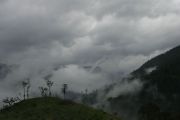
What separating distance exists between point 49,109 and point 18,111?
423 inches

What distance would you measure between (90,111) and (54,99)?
21.9 meters

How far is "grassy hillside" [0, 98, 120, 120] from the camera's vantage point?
103 m

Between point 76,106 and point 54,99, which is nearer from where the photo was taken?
point 76,106

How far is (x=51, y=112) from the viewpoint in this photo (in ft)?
351

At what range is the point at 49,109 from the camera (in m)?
110

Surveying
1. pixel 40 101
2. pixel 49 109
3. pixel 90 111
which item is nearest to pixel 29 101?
pixel 40 101

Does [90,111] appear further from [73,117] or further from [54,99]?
[54,99]

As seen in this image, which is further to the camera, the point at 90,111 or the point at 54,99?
the point at 54,99

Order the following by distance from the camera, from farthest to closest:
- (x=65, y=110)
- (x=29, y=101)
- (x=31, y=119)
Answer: (x=29, y=101), (x=65, y=110), (x=31, y=119)

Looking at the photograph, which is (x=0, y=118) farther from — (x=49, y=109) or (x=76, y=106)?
(x=76, y=106)

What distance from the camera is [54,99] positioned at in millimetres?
128250

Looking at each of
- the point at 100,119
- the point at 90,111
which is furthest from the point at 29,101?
the point at 100,119

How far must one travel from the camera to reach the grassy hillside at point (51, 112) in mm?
102644

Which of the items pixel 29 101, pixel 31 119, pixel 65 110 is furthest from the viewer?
pixel 29 101
